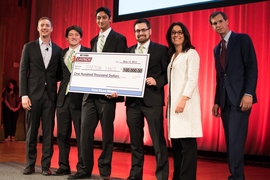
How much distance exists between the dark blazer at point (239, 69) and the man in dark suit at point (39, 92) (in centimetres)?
169

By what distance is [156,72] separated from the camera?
3430 millimetres

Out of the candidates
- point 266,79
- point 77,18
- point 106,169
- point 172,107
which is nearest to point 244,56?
point 172,107

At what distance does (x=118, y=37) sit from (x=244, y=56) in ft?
3.77

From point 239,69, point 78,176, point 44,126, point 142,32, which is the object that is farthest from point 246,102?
point 44,126

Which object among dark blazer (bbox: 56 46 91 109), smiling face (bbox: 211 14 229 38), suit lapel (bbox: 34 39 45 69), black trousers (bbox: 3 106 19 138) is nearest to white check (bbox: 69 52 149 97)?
dark blazer (bbox: 56 46 91 109)

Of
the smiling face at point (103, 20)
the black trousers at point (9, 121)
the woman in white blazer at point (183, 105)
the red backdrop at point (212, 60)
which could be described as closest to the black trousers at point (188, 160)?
the woman in white blazer at point (183, 105)

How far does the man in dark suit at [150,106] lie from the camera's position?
11.0 feet

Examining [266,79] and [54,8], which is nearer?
[266,79]

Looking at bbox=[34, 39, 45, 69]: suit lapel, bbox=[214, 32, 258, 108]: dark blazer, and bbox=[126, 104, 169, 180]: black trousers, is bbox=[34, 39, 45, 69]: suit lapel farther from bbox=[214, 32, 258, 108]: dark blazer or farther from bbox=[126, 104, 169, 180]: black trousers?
bbox=[214, 32, 258, 108]: dark blazer

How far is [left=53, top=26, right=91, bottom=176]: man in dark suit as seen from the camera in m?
3.78

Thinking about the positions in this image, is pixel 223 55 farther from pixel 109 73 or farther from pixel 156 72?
pixel 109 73

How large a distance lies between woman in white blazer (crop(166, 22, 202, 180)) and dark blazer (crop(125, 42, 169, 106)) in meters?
0.17

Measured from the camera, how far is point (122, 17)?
4.82 meters

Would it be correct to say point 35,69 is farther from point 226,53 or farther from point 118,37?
point 226,53
